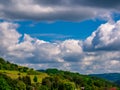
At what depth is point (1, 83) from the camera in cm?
18150

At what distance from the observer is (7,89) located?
178250mm

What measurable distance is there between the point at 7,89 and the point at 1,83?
5685 millimetres
